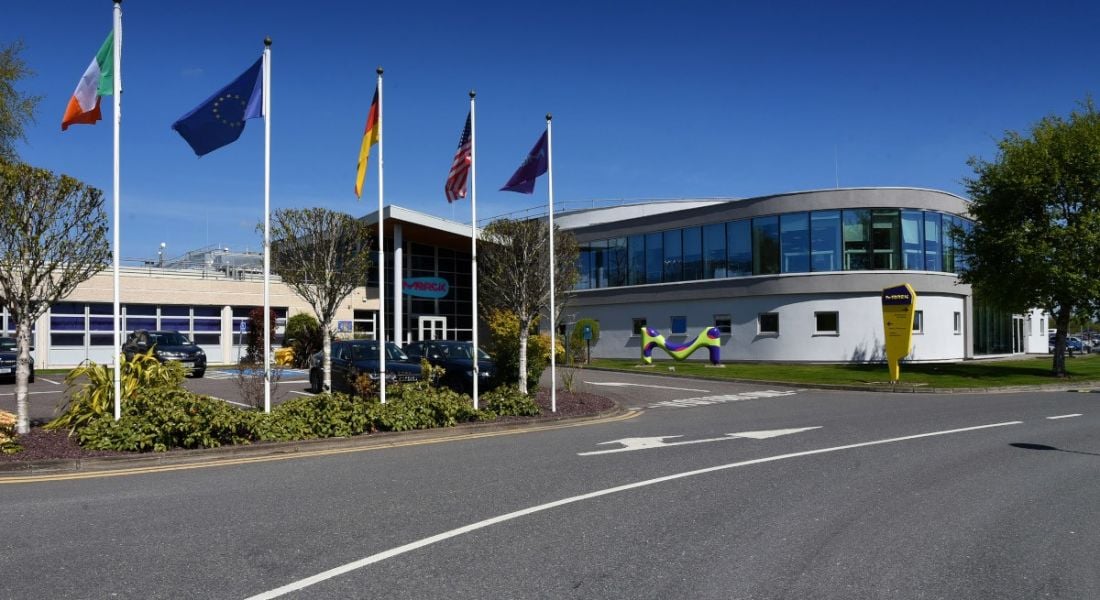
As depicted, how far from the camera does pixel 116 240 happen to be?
11.6 meters

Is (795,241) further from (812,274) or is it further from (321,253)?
(321,253)

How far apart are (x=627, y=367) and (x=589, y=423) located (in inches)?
757

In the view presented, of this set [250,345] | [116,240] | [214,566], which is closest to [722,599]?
[214,566]

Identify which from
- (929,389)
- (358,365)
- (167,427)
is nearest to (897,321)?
(929,389)

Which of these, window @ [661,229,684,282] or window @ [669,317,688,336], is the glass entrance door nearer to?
window @ [661,229,684,282]

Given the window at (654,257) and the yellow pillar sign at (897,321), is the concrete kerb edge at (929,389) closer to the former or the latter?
the yellow pillar sign at (897,321)

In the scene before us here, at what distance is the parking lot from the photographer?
53.1 feet

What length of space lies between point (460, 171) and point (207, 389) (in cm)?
1165

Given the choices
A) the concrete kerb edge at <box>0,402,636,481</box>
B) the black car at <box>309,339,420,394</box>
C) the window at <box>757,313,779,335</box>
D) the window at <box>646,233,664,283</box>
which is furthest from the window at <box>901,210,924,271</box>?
the concrete kerb edge at <box>0,402,636,481</box>

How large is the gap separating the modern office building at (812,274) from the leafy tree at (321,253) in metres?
19.0

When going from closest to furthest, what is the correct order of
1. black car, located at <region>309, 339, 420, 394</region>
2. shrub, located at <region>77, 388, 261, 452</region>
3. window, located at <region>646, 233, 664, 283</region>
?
shrub, located at <region>77, 388, 261, 452</region>
black car, located at <region>309, 339, 420, 394</region>
window, located at <region>646, 233, 664, 283</region>

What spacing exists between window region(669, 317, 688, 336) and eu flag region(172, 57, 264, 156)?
30.1 metres

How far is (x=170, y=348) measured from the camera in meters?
26.2

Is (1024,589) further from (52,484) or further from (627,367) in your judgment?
(627,367)
